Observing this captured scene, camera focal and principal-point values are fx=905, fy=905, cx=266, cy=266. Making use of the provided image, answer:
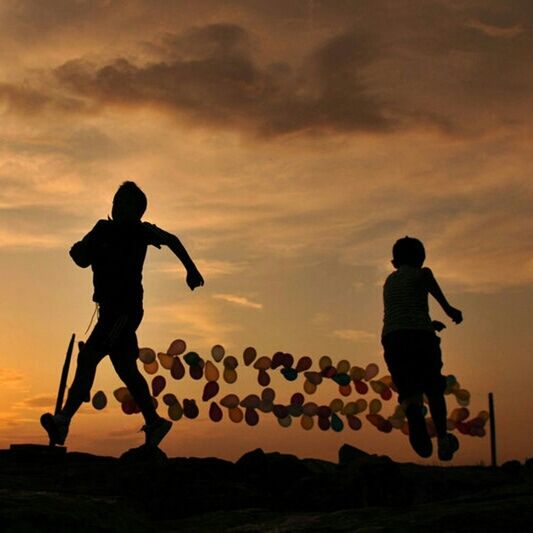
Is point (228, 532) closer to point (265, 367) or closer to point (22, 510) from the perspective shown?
point (22, 510)

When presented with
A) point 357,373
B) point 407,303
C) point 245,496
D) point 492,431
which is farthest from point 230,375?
point 245,496

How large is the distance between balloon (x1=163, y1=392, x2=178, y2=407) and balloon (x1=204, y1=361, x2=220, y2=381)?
0.43 m

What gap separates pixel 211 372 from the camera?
10.1 meters

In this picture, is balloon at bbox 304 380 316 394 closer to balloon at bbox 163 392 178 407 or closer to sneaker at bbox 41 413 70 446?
balloon at bbox 163 392 178 407

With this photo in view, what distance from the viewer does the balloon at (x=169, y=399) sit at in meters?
9.95

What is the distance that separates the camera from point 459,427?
10391 mm

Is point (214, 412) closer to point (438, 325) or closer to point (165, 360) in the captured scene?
point (165, 360)

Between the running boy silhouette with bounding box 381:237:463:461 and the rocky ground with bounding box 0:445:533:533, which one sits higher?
the running boy silhouette with bounding box 381:237:463:461

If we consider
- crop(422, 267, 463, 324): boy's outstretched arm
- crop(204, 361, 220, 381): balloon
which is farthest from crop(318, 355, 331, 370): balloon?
crop(422, 267, 463, 324): boy's outstretched arm

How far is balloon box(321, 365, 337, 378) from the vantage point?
34.4 ft

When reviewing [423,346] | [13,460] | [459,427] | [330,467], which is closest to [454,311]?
[423,346]

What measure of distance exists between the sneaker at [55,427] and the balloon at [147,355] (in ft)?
11.4

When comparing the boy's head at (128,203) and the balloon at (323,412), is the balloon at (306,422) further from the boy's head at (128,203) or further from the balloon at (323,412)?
the boy's head at (128,203)

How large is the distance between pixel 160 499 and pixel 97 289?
1861 mm
